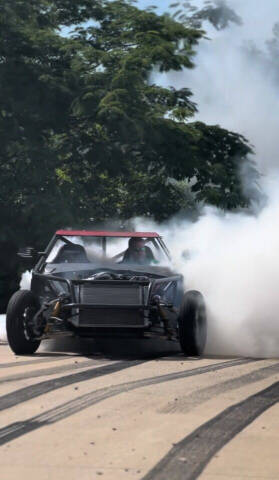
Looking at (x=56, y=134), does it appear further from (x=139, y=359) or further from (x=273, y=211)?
(x=139, y=359)

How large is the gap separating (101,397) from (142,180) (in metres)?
23.2

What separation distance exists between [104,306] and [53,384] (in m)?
3.16

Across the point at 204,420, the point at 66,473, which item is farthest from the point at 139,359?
the point at 66,473

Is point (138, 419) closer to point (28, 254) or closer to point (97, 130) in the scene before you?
point (28, 254)

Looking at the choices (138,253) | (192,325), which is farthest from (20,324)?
(138,253)

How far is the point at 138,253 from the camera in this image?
50.8ft

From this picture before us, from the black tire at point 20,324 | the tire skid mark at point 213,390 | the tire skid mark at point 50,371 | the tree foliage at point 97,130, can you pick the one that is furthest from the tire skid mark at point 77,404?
the tree foliage at point 97,130

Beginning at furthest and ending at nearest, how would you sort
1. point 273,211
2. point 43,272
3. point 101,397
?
point 273,211, point 43,272, point 101,397

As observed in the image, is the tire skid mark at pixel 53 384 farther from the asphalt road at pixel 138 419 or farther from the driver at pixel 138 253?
the driver at pixel 138 253

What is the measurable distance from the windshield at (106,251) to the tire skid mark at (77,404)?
3.19 metres

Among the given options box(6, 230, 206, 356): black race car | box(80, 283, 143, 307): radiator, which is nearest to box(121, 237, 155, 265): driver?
box(6, 230, 206, 356): black race car

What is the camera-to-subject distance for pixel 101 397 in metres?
9.67

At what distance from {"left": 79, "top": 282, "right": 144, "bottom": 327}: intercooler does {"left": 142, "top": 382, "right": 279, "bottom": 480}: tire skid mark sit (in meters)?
3.91

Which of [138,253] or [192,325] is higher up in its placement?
[138,253]
